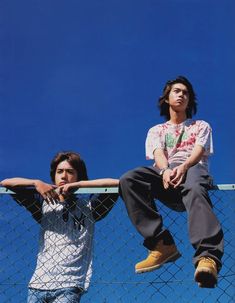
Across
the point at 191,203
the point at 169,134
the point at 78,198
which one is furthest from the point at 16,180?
the point at 191,203

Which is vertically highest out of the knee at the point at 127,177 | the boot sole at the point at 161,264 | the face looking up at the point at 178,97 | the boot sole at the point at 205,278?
the face looking up at the point at 178,97

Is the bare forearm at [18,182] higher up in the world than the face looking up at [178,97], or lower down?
lower down

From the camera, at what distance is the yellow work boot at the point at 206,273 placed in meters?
3.39

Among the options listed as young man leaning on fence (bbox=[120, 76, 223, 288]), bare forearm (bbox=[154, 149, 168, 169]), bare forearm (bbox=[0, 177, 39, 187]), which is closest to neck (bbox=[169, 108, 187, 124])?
young man leaning on fence (bbox=[120, 76, 223, 288])

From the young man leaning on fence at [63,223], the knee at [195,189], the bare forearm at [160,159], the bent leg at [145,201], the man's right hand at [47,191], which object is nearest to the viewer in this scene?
the knee at [195,189]

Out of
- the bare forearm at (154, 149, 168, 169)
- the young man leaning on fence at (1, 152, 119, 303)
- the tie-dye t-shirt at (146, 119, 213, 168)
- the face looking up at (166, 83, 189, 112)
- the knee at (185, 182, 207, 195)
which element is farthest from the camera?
the face looking up at (166, 83, 189, 112)

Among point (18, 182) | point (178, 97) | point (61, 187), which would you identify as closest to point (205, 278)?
point (61, 187)

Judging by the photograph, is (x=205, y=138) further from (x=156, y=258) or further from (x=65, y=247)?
(x=65, y=247)

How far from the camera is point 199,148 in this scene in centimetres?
430

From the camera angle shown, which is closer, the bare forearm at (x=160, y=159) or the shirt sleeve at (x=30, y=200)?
the bare forearm at (x=160, y=159)

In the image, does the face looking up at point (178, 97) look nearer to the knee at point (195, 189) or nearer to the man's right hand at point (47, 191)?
the knee at point (195, 189)

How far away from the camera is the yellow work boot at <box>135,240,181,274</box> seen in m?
3.94

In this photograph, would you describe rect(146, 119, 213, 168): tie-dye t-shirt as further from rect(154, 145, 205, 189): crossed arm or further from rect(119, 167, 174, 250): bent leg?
rect(119, 167, 174, 250): bent leg

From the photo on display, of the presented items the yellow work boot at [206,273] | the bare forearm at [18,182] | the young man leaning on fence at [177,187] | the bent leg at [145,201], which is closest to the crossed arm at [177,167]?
the young man leaning on fence at [177,187]
